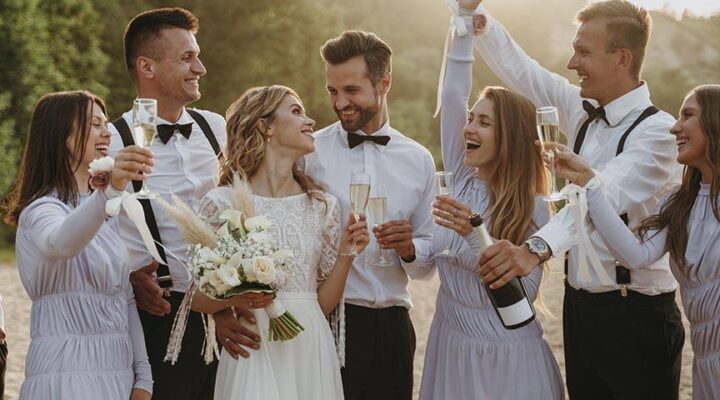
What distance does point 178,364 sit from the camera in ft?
18.0

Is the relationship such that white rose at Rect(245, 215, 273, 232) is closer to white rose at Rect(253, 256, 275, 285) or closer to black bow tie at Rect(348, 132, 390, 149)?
white rose at Rect(253, 256, 275, 285)

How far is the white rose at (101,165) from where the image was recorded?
13.1 ft

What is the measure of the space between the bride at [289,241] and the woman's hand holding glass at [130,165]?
88 centimetres

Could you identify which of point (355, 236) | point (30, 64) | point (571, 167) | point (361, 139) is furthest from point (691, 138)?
point (30, 64)

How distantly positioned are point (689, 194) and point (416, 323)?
1293 cm

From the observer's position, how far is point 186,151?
5.74 meters

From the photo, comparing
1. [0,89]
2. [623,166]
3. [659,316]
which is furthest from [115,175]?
[0,89]

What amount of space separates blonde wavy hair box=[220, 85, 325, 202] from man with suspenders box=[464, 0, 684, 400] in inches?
50.0

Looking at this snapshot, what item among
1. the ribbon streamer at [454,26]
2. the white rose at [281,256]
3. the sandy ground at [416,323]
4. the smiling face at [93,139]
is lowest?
the sandy ground at [416,323]

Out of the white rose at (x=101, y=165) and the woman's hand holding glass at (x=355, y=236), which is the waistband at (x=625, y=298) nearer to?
the woman's hand holding glass at (x=355, y=236)

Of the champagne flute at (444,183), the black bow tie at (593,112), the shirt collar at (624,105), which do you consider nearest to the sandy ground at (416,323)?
Result: the black bow tie at (593,112)

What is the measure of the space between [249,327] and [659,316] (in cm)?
201

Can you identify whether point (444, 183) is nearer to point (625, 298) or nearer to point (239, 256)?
point (239, 256)

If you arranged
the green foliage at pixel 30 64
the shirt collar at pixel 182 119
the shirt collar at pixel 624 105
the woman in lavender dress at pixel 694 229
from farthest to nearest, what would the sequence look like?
the green foliage at pixel 30 64, the shirt collar at pixel 182 119, the shirt collar at pixel 624 105, the woman in lavender dress at pixel 694 229
